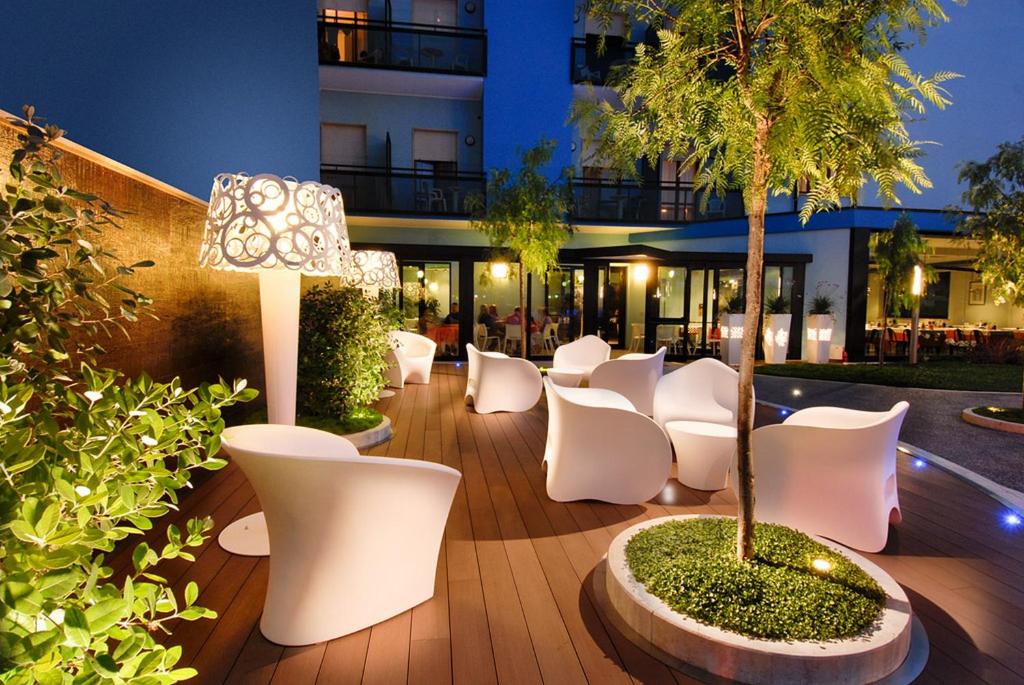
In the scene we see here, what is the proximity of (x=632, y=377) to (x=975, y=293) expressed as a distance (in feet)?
63.8

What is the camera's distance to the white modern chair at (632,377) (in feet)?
19.8

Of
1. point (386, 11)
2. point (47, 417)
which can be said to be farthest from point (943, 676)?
point (386, 11)

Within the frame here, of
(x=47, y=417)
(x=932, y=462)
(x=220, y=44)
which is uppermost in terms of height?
(x=220, y=44)

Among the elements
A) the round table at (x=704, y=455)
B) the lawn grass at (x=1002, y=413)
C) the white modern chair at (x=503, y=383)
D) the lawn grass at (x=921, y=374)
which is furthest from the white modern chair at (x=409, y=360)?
the lawn grass at (x=1002, y=413)

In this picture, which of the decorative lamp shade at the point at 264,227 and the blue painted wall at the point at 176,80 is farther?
the blue painted wall at the point at 176,80

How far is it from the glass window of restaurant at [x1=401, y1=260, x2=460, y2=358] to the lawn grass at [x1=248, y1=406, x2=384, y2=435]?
7.42 meters

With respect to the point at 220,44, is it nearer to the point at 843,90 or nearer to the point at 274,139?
the point at 274,139

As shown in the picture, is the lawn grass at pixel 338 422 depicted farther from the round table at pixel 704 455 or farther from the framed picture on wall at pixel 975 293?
the framed picture on wall at pixel 975 293

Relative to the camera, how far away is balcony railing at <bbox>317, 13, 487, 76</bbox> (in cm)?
1318

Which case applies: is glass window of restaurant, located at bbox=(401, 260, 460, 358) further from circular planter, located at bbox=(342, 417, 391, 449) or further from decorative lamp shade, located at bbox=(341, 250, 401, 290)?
circular planter, located at bbox=(342, 417, 391, 449)

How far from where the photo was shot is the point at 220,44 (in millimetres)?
4836

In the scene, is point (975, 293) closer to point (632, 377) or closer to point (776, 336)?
point (776, 336)

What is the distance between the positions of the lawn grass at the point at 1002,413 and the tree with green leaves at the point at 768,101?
6.01 m

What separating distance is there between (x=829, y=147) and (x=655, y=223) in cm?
1249
